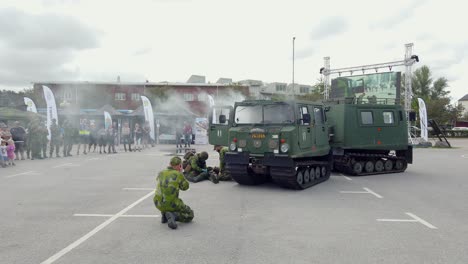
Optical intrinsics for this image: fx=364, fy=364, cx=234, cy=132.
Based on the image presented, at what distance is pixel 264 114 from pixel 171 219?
16.0 ft

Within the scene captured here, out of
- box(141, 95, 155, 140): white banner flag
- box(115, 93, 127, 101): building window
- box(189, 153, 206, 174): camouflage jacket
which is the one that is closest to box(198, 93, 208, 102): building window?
box(115, 93, 127, 101): building window

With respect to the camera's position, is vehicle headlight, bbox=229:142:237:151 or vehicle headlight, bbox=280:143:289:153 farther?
vehicle headlight, bbox=229:142:237:151

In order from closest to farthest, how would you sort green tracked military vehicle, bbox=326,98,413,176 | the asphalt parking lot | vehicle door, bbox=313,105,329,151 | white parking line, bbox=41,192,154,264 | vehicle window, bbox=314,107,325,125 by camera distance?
white parking line, bbox=41,192,154,264
the asphalt parking lot
vehicle door, bbox=313,105,329,151
vehicle window, bbox=314,107,325,125
green tracked military vehicle, bbox=326,98,413,176

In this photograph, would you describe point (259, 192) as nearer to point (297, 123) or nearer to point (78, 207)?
point (297, 123)

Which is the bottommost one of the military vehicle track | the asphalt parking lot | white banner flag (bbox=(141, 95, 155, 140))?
the asphalt parking lot

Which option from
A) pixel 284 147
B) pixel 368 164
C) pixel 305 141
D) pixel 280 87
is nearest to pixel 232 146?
pixel 284 147

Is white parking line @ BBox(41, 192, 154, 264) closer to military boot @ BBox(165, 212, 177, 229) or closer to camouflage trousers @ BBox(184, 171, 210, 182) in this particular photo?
military boot @ BBox(165, 212, 177, 229)

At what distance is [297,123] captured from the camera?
970 cm

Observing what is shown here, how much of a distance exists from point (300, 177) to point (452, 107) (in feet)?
198

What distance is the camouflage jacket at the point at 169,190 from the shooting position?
625cm

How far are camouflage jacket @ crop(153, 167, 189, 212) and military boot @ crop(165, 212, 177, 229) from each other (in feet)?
0.23

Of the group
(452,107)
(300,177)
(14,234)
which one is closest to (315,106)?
(300,177)

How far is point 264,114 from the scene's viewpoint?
10242 millimetres

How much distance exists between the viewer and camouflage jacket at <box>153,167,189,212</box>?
625 cm
